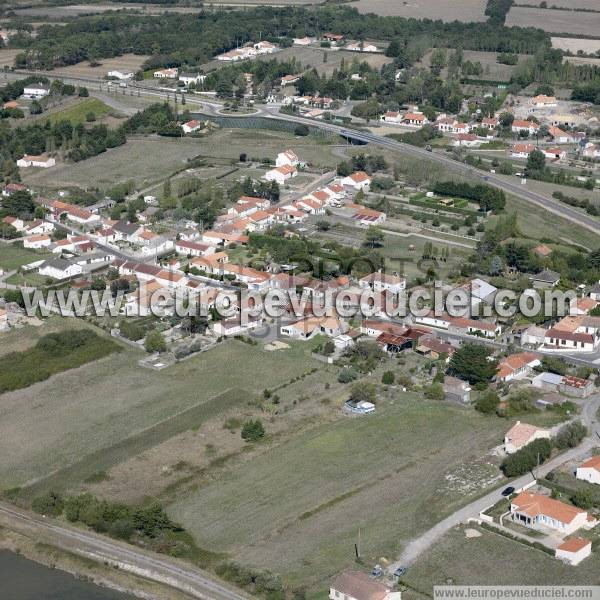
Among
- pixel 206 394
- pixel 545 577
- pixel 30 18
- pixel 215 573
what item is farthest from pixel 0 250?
pixel 30 18

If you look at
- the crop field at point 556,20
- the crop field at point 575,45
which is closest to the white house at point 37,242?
the crop field at point 575,45

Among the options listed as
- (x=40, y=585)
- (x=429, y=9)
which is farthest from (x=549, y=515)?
(x=429, y=9)

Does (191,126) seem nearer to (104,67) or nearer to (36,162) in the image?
(36,162)

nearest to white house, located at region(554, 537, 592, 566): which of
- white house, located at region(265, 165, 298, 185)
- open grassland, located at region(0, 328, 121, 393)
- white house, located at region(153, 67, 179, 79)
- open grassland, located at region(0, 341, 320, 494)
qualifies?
open grassland, located at region(0, 341, 320, 494)

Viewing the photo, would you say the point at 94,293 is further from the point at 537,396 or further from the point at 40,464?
the point at 537,396

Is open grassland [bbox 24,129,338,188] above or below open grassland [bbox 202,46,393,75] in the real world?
below

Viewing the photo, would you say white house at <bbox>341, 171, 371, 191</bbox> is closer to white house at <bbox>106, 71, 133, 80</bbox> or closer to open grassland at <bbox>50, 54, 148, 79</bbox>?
white house at <bbox>106, 71, 133, 80</bbox>

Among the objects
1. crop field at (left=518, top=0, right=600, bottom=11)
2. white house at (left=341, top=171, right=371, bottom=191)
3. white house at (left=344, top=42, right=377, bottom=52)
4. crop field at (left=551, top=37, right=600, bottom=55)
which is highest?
crop field at (left=518, top=0, right=600, bottom=11)
